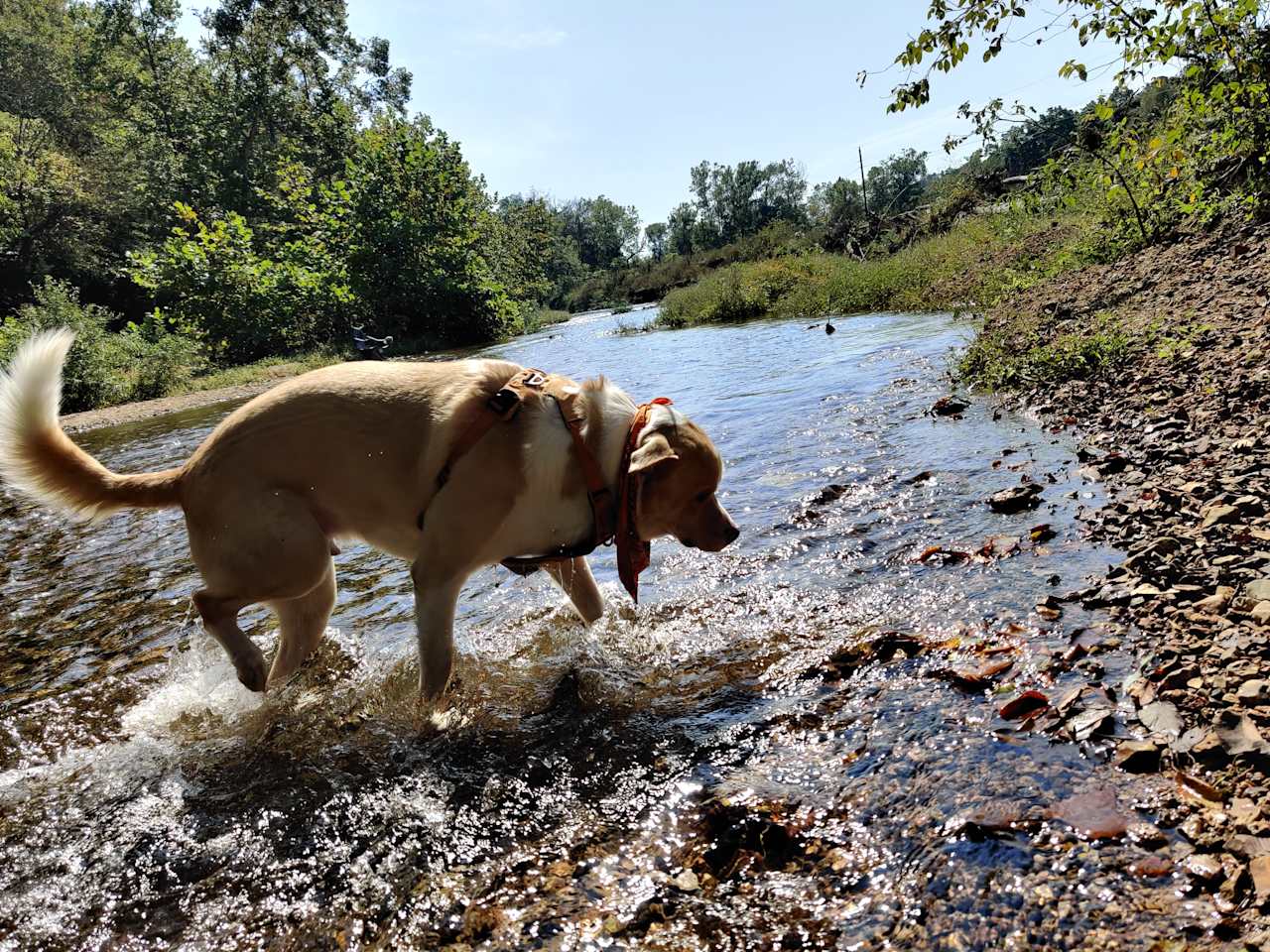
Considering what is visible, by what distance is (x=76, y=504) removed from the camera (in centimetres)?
392

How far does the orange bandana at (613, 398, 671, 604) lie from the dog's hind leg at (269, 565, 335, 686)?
5.96 feet

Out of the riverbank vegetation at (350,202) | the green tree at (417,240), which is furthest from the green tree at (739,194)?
the green tree at (417,240)

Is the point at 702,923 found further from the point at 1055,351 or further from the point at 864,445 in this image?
the point at 1055,351

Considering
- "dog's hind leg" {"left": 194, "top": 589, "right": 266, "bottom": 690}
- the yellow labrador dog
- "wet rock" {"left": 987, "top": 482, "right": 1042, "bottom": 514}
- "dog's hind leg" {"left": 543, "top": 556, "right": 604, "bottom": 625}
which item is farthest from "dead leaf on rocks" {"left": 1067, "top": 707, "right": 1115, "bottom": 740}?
"dog's hind leg" {"left": 194, "top": 589, "right": 266, "bottom": 690}

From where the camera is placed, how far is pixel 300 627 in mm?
4324

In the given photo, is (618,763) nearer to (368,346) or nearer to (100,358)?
(100,358)

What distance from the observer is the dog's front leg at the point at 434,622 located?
3619 mm

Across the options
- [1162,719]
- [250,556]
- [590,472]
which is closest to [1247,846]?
[1162,719]

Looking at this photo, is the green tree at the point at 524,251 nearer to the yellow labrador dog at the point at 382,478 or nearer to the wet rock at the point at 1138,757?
the yellow labrador dog at the point at 382,478

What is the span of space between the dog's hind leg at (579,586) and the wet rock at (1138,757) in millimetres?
2768

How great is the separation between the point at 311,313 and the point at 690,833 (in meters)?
35.1

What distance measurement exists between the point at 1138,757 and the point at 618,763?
6.16 feet

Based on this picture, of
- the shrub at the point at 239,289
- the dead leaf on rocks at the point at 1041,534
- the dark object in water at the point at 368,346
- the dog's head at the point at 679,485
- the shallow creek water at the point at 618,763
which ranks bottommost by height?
the shallow creek water at the point at 618,763

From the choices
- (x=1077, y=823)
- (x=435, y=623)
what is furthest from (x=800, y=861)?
(x=435, y=623)
